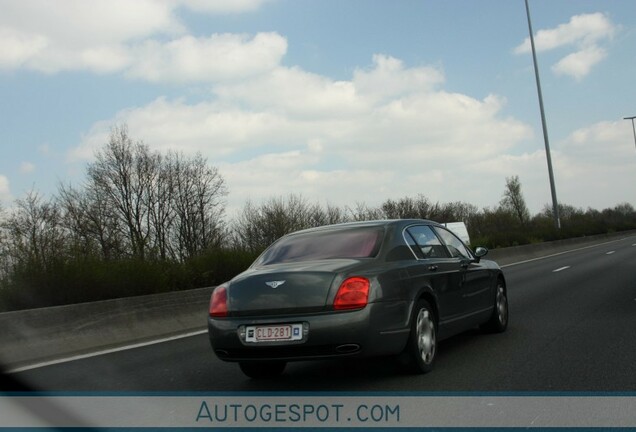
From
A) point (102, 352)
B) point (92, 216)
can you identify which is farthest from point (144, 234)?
point (102, 352)

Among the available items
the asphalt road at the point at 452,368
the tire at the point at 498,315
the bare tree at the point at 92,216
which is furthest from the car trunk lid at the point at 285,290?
the bare tree at the point at 92,216

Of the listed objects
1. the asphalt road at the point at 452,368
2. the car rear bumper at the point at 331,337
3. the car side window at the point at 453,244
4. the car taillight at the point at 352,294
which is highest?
the car side window at the point at 453,244

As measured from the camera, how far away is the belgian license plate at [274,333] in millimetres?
5359

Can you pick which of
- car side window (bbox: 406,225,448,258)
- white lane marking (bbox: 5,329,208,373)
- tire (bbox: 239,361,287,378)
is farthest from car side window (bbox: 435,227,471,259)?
white lane marking (bbox: 5,329,208,373)

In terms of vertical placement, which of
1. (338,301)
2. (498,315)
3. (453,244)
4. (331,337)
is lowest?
(498,315)

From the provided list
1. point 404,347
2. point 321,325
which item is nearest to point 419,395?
point 404,347

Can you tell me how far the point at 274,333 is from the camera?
213 inches

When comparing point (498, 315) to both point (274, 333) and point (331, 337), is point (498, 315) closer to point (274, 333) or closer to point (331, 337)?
point (331, 337)

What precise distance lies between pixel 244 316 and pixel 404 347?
140 cm

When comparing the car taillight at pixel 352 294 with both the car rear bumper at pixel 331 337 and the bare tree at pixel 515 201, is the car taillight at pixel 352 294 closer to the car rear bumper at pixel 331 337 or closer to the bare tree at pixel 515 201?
the car rear bumper at pixel 331 337

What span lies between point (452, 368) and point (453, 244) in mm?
1914

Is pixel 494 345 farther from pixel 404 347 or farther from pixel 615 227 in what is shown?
pixel 615 227

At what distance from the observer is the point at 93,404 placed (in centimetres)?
548

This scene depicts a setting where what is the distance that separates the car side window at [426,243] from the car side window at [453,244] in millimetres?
231
